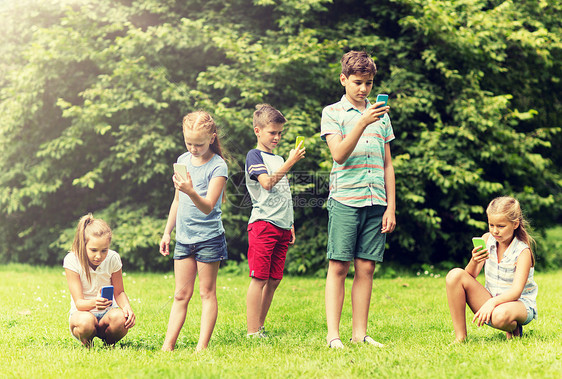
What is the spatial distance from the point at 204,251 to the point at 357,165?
1269 mm

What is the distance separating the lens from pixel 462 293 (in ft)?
12.1

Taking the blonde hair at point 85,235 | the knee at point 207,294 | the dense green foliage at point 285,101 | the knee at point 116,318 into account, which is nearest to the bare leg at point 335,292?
the knee at point 207,294

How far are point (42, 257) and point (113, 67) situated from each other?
12.3ft

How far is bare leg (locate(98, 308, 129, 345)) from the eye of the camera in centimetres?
379

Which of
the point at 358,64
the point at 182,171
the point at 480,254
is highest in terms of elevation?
the point at 358,64

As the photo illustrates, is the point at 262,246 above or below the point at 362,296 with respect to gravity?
above

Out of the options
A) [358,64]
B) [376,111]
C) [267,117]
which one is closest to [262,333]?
[267,117]

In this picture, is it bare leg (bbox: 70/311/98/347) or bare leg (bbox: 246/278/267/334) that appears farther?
bare leg (bbox: 246/278/267/334)

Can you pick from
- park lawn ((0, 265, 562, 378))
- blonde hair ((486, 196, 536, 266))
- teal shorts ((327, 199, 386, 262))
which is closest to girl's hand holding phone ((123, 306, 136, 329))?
park lawn ((0, 265, 562, 378))

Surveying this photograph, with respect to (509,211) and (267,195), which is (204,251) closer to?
(267,195)

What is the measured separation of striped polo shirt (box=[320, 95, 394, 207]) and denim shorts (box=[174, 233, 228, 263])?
934 mm

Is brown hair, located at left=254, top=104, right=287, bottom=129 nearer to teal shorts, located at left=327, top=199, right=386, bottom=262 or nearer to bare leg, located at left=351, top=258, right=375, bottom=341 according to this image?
teal shorts, located at left=327, top=199, right=386, bottom=262

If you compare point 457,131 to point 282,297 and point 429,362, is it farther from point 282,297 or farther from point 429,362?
point 429,362

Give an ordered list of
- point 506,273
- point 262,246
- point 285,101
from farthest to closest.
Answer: point 285,101 → point 262,246 → point 506,273
